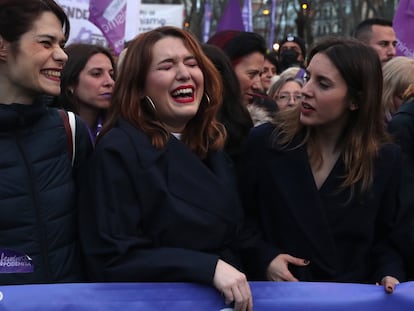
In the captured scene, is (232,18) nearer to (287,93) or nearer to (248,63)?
(287,93)

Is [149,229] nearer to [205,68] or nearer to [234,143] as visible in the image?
[205,68]

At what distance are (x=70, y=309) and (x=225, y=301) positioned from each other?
1.81ft

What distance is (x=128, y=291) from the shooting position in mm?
2443

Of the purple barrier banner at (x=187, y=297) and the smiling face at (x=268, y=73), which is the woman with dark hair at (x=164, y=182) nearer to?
the purple barrier banner at (x=187, y=297)

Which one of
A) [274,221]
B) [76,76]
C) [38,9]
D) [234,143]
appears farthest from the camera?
[76,76]

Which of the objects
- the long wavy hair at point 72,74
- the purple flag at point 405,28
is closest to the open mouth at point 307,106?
the long wavy hair at point 72,74

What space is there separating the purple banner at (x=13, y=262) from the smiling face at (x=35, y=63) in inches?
23.9

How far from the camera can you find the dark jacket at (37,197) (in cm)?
243

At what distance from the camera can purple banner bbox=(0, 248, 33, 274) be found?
2.42m

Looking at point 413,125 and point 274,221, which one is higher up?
point 413,125

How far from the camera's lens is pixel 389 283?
2.68 m

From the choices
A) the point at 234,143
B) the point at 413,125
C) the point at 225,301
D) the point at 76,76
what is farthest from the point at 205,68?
the point at 76,76

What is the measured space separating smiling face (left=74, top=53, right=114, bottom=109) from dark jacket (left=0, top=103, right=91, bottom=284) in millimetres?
1732

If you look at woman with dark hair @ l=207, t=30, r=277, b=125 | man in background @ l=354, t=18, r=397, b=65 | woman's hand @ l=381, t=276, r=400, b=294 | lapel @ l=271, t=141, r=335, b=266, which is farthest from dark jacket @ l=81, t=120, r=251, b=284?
man in background @ l=354, t=18, r=397, b=65
